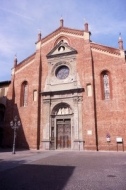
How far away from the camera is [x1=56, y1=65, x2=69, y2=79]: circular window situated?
23.5 m

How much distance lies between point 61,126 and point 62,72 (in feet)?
22.0

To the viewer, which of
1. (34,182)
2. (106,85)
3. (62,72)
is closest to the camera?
(34,182)

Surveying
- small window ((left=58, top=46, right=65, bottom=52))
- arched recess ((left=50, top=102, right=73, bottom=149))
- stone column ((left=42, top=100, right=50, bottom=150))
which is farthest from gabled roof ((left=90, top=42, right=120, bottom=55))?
stone column ((left=42, top=100, right=50, bottom=150))

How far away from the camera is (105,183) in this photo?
241 inches

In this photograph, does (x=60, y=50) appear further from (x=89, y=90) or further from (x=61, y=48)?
(x=89, y=90)

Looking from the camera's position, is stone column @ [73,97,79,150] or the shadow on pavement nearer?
the shadow on pavement

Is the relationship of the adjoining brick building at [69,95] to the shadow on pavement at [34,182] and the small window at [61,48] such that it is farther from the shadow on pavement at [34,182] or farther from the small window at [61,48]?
the shadow on pavement at [34,182]

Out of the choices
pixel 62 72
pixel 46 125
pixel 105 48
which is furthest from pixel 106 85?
pixel 46 125

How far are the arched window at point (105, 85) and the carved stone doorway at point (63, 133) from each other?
5047mm

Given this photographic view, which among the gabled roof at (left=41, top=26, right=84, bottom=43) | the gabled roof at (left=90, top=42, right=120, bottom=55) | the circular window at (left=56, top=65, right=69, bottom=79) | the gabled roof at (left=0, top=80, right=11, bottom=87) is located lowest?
the gabled roof at (left=0, top=80, right=11, bottom=87)

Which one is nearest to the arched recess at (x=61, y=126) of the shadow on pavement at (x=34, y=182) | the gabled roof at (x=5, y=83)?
the gabled roof at (x=5, y=83)

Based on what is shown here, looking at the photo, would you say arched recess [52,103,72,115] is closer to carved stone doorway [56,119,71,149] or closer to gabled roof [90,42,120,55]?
carved stone doorway [56,119,71,149]

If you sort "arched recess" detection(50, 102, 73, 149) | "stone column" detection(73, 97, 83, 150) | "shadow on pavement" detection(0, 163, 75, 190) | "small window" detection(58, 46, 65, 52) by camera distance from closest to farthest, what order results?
"shadow on pavement" detection(0, 163, 75, 190) < "stone column" detection(73, 97, 83, 150) < "arched recess" detection(50, 102, 73, 149) < "small window" detection(58, 46, 65, 52)

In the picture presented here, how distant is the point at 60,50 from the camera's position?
24234 mm
